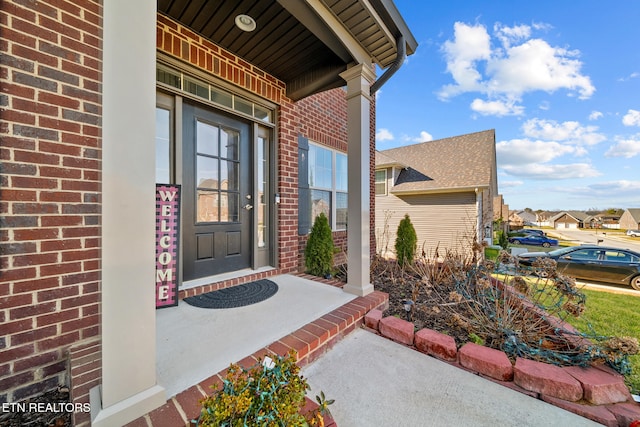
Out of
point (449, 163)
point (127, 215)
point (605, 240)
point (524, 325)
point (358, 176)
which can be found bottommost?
point (605, 240)

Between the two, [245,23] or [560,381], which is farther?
[245,23]

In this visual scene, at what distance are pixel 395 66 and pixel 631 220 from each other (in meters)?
73.1

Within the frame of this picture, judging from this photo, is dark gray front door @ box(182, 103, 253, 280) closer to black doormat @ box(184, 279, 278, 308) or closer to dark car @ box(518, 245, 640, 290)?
black doormat @ box(184, 279, 278, 308)

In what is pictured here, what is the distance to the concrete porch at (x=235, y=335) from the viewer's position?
1263mm

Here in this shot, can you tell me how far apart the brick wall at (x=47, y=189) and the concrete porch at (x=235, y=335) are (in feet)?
1.47

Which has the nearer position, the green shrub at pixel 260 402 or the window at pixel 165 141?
the green shrub at pixel 260 402

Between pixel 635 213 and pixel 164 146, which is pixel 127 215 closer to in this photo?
pixel 164 146

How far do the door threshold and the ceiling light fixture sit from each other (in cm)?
271

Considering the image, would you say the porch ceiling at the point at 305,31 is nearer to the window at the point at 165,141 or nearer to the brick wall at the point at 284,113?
the brick wall at the point at 284,113

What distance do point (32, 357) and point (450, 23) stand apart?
845cm

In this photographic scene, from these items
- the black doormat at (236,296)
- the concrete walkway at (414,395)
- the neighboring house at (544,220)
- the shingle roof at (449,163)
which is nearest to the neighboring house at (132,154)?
the black doormat at (236,296)

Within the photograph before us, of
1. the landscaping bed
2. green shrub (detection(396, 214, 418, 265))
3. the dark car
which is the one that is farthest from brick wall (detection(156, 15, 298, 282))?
the dark car

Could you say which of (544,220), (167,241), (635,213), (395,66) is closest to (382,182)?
(395,66)

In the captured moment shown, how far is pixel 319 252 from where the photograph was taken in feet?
11.8
